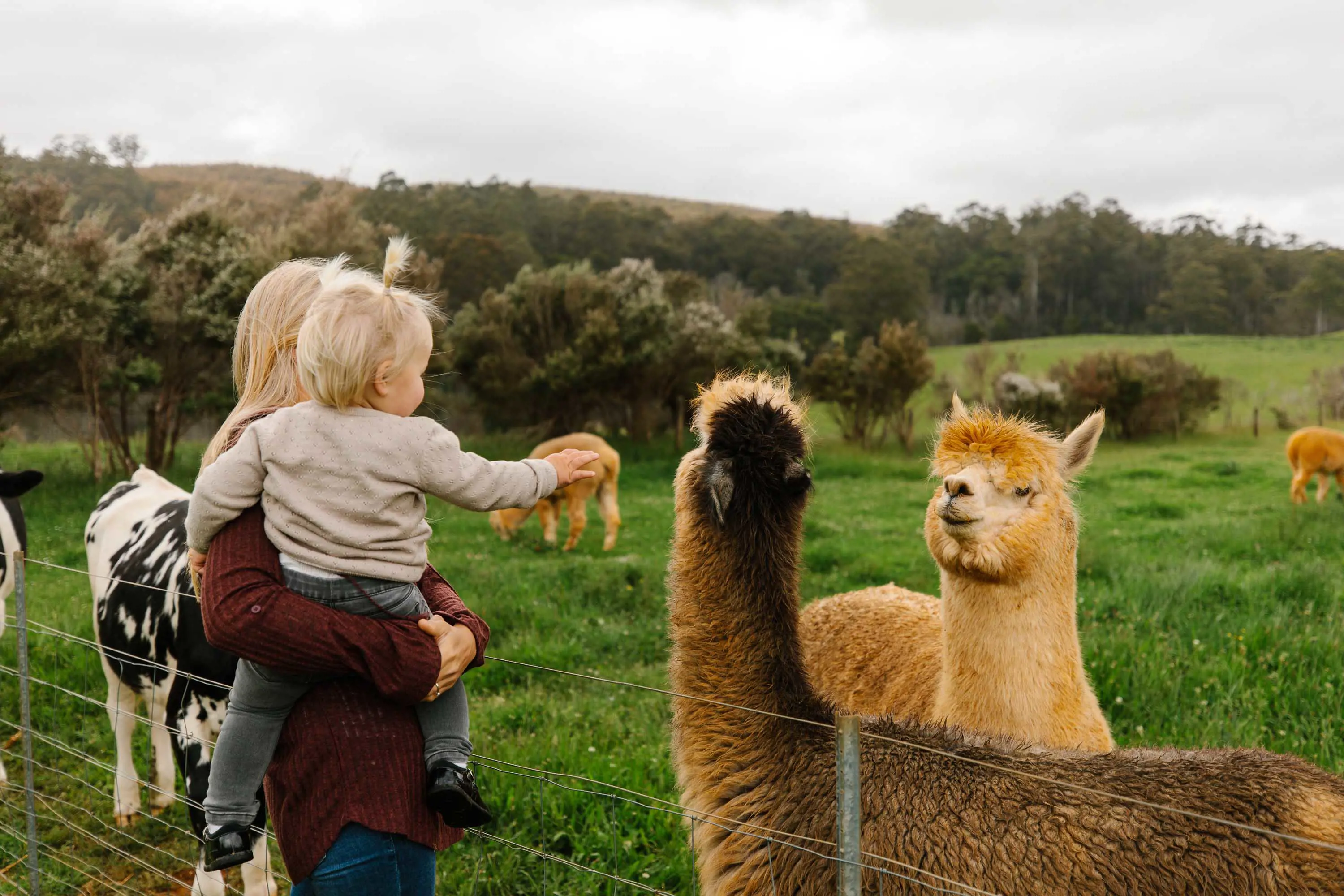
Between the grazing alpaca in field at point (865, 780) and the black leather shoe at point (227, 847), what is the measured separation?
46.6 inches

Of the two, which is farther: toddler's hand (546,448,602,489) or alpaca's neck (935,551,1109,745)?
alpaca's neck (935,551,1109,745)

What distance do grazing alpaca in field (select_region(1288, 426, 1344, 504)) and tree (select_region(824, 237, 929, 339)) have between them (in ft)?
107

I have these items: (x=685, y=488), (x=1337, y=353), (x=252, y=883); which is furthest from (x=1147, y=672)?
(x=1337, y=353)

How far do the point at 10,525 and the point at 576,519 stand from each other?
7442mm

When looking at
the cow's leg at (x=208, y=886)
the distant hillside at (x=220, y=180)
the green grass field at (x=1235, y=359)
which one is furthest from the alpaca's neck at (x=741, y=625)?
the distant hillside at (x=220, y=180)

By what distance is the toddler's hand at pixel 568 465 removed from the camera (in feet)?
6.83

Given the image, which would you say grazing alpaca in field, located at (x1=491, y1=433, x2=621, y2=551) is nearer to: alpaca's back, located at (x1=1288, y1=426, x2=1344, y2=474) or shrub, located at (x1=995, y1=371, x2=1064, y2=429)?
alpaca's back, located at (x1=1288, y1=426, x2=1344, y2=474)

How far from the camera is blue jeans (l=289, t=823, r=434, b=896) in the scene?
1858 mm

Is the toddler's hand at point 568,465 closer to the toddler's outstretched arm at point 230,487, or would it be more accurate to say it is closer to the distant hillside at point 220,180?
the toddler's outstretched arm at point 230,487

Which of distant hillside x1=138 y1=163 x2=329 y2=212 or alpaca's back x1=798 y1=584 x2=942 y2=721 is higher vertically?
distant hillside x1=138 y1=163 x2=329 y2=212

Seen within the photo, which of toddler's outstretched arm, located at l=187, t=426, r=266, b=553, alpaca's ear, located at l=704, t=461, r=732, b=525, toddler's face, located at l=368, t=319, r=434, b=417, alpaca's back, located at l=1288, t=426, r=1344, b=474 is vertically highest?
toddler's face, located at l=368, t=319, r=434, b=417

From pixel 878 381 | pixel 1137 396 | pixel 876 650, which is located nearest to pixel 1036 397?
pixel 1137 396

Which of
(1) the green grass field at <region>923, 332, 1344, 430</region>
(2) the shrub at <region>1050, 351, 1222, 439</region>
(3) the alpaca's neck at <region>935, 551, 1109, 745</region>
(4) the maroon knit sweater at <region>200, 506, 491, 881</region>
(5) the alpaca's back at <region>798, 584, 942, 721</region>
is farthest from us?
(1) the green grass field at <region>923, 332, 1344, 430</region>

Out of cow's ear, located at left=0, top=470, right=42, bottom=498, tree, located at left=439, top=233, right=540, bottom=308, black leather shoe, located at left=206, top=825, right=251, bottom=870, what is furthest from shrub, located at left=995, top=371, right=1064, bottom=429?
black leather shoe, located at left=206, top=825, right=251, bottom=870
